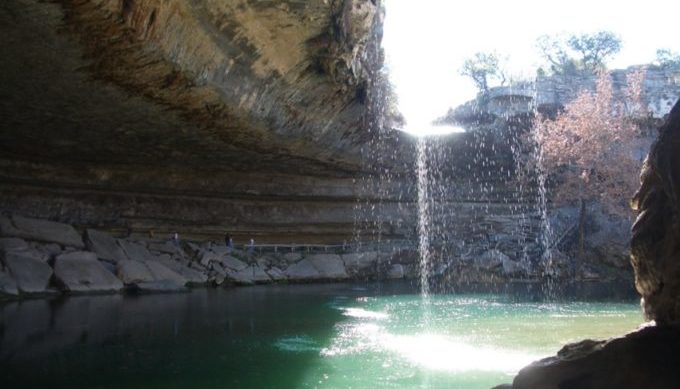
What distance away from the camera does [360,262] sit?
2400 centimetres

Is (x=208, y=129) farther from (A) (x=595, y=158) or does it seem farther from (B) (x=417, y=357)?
(A) (x=595, y=158)

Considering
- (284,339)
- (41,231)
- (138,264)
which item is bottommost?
(284,339)

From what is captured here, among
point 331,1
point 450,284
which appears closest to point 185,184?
point 450,284

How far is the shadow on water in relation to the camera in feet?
22.7

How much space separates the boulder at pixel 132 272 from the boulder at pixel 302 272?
595cm

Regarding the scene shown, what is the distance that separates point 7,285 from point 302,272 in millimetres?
10811

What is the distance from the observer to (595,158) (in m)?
23.7

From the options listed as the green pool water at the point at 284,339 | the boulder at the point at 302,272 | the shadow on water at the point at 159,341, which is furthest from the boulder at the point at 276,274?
the shadow on water at the point at 159,341

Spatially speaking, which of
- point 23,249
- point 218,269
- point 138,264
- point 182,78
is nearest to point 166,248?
point 218,269

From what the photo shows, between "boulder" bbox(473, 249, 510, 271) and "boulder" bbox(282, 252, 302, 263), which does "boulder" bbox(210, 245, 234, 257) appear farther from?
"boulder" bbox(473, 249, 510, 271)

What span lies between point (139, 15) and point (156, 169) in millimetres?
12335

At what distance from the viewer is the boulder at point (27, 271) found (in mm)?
14164

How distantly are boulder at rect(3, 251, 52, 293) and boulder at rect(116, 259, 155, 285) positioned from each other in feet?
6.92

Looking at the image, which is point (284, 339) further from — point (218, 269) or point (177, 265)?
point (218, 269)
